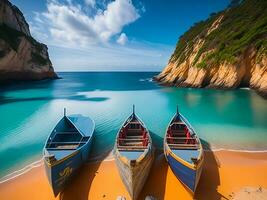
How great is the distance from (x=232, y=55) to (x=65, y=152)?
36.1m

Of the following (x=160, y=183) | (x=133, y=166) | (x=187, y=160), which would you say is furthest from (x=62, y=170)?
(x=187, y=160)

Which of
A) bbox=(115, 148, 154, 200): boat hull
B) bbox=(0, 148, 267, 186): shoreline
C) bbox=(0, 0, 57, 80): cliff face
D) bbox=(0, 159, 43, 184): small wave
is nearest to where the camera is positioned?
bbox=(115, 148, 154, 200): boat hull

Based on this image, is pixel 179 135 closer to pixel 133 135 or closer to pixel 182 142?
A: pixel 182 142

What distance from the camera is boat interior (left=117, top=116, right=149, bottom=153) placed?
11.0 m

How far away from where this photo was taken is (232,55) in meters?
35.4

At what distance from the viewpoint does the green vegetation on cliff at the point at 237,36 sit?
3410 centimetres

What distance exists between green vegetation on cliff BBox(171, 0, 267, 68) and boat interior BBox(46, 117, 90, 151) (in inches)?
1287

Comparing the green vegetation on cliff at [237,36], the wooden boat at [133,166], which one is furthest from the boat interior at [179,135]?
the green vegetation on cliff at [237,36]

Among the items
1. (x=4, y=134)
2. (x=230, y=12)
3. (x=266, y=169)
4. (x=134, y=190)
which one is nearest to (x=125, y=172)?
(x=134, y=190)

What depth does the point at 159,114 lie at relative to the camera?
70.1 ft

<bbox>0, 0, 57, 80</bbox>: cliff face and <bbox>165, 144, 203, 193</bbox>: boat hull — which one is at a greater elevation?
<bbox>0, 0, 57, 80</bbox>: cliff face

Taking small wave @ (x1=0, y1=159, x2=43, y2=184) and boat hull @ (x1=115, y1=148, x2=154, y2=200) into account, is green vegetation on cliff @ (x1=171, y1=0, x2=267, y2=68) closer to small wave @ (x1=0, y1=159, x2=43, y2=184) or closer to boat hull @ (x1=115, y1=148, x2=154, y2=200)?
boat hull @ (x1=115, y1=148, x2=154, y2=200)

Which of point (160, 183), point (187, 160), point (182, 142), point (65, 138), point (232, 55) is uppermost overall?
point (232, 55)

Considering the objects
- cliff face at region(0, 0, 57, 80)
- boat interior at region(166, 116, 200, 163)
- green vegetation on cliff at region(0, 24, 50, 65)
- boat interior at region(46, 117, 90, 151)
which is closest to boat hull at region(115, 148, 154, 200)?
boat interior at region(166, 116, 200, 163)
